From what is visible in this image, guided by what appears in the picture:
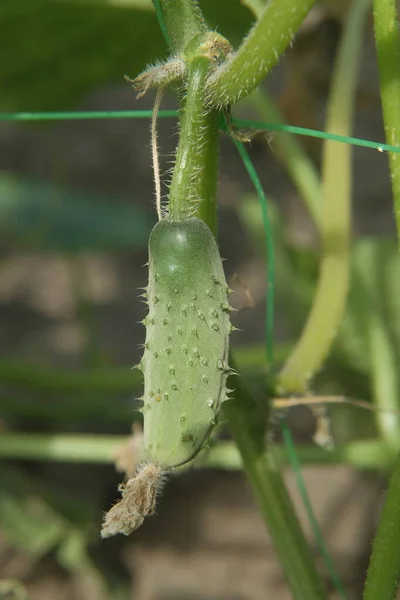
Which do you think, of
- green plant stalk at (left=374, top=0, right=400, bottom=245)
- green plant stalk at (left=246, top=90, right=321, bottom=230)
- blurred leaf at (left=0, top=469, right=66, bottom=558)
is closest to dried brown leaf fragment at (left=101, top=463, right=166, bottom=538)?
green plant stalk at (left=374, top=0, right=400, bottom=245)

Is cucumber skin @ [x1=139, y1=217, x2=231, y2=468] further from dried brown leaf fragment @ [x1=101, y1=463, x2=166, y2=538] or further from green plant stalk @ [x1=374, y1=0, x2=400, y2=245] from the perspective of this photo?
green plant stalk @ [x1=374, y1=0, x2=400, y2=245]

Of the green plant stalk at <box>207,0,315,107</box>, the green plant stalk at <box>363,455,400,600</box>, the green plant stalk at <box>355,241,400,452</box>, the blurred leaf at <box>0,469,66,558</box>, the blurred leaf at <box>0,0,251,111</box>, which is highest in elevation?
the blurred leaf at <box>0,0,251,111</box>

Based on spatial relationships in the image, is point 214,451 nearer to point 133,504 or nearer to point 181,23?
point 133,504

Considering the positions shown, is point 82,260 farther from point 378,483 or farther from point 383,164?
point 378,483

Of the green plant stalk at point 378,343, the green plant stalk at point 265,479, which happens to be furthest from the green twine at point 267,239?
the green plant stalk at point 378,343

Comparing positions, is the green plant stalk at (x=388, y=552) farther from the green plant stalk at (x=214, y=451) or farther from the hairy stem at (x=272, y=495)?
the green plant stalk at (x=214, y=451)

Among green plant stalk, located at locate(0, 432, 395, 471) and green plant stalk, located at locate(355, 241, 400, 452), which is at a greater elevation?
green plant stalk, located at locate(355, 241, 400, 452)

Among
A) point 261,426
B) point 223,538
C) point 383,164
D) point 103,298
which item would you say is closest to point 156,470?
point 261,426
